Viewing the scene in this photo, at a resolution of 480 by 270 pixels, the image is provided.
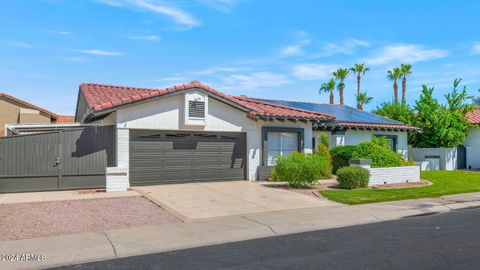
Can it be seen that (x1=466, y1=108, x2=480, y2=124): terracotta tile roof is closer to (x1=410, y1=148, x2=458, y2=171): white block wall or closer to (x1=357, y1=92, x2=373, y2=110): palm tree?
(x1=410, y1=148, x2=458, y2=171): white block wall

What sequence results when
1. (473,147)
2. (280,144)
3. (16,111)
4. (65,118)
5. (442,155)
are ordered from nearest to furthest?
(280,144) < (442,155) < (473,147) < (16,111) < (65,118)

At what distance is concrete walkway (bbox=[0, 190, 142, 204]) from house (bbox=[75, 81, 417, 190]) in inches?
31.5

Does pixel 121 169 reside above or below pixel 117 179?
above

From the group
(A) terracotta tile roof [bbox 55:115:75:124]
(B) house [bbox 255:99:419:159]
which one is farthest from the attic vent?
(A) terracotta tile roof [bbox 55:115:75:124]

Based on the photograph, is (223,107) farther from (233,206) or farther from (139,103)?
(233,206)

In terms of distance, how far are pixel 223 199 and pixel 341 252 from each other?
6.27 metres

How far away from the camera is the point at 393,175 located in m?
17.2

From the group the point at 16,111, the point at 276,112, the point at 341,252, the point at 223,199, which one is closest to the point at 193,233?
the point at 341,252

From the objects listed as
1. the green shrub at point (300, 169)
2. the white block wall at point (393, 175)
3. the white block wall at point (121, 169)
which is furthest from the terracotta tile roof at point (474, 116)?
the white block wall at point (121, 169)

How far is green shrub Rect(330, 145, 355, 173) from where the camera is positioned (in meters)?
19.9

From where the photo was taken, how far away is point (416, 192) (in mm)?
14781

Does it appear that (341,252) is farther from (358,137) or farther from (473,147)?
(473,147)

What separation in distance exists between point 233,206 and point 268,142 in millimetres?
7207

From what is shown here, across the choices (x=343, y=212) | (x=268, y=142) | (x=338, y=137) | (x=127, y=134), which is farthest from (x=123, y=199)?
(x=338, y=137)
